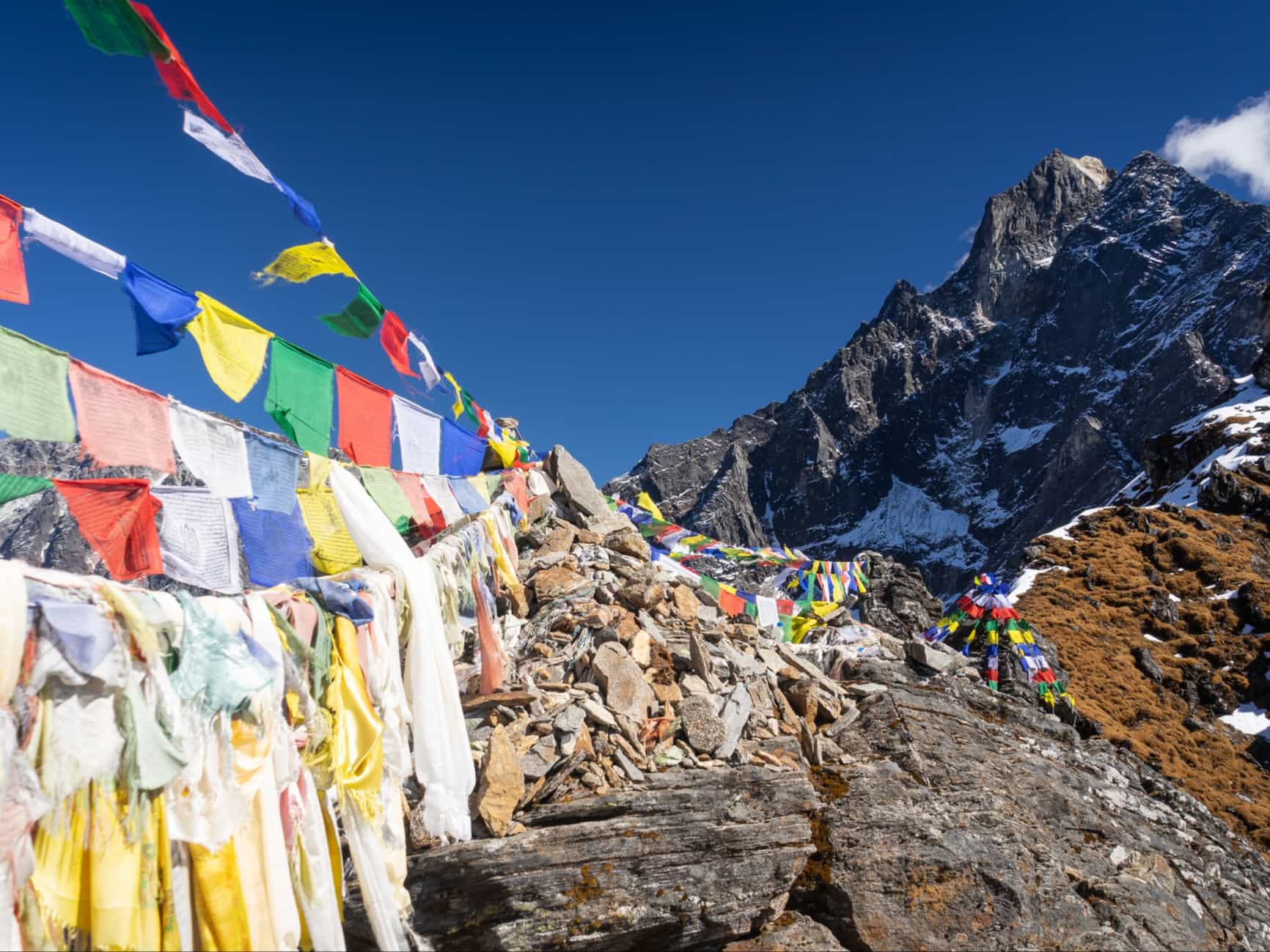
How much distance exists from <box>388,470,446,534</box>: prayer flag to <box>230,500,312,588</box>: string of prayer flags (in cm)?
214

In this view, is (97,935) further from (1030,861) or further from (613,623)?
(1030,861)

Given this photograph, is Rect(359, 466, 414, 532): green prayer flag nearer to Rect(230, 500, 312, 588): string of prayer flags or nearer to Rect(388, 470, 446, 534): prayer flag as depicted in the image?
Rect(388, 470, 446, 534): prayer flag

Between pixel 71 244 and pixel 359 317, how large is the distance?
4.01 m

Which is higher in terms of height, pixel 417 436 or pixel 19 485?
pixel 417 436

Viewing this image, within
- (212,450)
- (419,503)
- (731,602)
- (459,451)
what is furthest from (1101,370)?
(212,450)

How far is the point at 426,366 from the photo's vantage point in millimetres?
10664

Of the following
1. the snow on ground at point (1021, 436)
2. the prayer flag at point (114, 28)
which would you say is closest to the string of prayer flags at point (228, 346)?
the prayer flag at point (114, 28)

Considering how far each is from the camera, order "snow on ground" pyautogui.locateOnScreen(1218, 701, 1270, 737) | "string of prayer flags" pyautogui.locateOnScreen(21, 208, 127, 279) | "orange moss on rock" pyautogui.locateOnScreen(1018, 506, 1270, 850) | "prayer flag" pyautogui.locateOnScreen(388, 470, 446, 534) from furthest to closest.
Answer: "snow on ground" pyautogui.locateOnScreen(1218, 701, 1270, 737), "orange moss on rock" pyautogui.locateOnScreen(1018, 506, 1270, 850), "prayer flag" pyautogui.locateOnScreen(388, 470, 446, 534), "string of prayer flags" pyautogui.locateOnScreen(21, 208, 127, 279)

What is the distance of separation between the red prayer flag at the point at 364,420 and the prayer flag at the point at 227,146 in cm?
205

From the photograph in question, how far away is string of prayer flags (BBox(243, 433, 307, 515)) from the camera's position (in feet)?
19.5

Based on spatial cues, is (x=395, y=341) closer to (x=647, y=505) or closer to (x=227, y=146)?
(x=227, y=146)

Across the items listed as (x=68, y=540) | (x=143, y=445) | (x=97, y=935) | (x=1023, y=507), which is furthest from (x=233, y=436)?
(x=1023, y=507)

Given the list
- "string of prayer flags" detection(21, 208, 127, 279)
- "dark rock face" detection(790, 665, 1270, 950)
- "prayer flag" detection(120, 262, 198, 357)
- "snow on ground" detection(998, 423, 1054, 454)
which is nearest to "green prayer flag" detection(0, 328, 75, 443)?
"string of prayer flags" detection(21, 208, 127, 279)

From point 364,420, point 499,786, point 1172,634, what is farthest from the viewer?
point 1172,634
